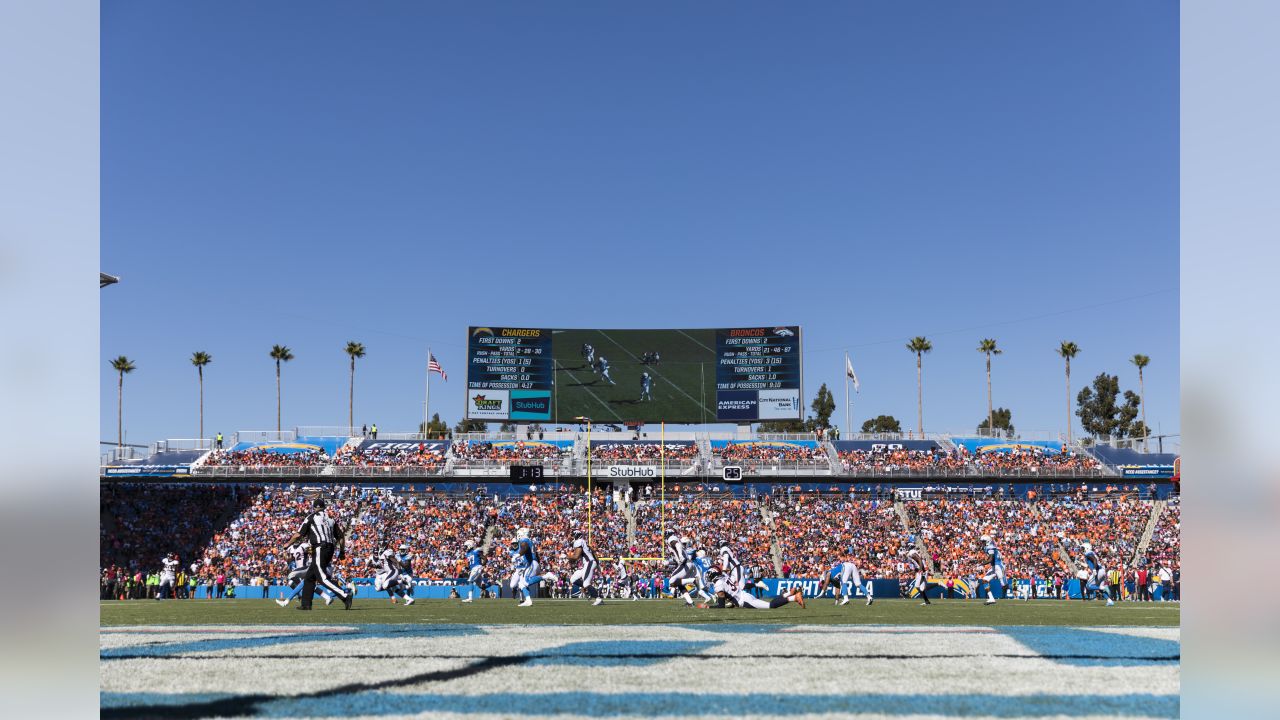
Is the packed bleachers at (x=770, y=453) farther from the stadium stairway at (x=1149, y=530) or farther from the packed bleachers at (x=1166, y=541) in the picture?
the packed bleachers at (x=1166, y=541)

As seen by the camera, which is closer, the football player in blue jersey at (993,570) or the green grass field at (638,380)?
the football player in blue jersey at (993,570)

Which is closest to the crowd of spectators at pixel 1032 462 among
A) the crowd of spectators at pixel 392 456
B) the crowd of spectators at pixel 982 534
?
the crowd of spectators at pixel 982 534

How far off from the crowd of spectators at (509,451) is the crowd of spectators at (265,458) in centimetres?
671

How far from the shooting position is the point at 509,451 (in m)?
53.3

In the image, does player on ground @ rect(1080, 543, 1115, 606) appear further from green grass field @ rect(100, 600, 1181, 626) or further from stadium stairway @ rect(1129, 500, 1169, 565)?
green grass field @ rect(100, 600, 1181, 626)

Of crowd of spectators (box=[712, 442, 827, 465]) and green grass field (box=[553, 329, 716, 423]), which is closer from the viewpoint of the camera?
green grass field (box=[553, 329, 716, 423])

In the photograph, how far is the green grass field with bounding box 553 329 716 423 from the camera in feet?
161

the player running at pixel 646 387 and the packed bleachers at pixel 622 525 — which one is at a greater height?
the player running at pixel 646 387

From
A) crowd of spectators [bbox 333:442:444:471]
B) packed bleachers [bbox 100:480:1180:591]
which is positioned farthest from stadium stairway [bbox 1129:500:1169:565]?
crowd of spectators [bbox 333:442:444:471]

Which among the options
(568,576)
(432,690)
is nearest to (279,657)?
(432,690)

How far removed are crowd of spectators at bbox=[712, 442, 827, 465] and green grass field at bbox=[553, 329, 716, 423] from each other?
4.42 meters

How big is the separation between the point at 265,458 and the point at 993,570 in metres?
34.7

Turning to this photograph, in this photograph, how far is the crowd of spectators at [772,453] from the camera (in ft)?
171
